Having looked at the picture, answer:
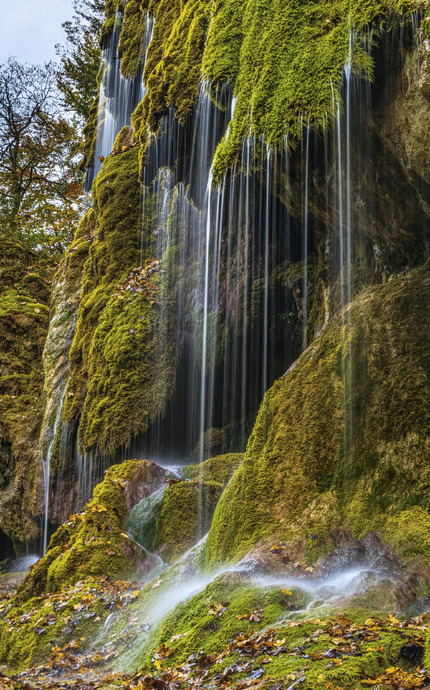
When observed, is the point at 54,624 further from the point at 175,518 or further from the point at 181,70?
the point at 181,70

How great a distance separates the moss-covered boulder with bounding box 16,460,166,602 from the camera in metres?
6.85

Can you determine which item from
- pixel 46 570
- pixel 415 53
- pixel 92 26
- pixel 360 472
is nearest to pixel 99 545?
pixel 46 570

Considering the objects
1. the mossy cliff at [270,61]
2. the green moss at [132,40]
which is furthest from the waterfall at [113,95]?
the mossy cliff at [270,61]

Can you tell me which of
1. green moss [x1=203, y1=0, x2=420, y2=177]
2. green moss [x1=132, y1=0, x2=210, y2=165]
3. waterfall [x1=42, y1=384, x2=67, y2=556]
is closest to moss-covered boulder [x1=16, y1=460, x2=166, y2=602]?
waterfall [x1=42, y1=384, x2=67, y2=556]

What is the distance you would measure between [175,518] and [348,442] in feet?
9.60

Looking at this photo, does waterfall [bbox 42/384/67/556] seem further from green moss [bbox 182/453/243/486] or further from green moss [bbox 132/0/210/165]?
green moss [bbox 132/0/210/165]

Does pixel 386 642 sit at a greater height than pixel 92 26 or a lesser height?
lesser

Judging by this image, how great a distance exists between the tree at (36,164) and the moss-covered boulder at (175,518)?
16.3m

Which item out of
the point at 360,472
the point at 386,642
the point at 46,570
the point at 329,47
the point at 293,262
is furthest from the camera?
the point at 293,262

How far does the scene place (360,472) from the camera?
510cm

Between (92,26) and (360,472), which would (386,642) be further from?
(92,26)

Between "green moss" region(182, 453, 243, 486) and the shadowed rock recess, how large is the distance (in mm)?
64

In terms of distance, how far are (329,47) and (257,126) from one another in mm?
1183

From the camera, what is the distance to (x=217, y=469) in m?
8.51
